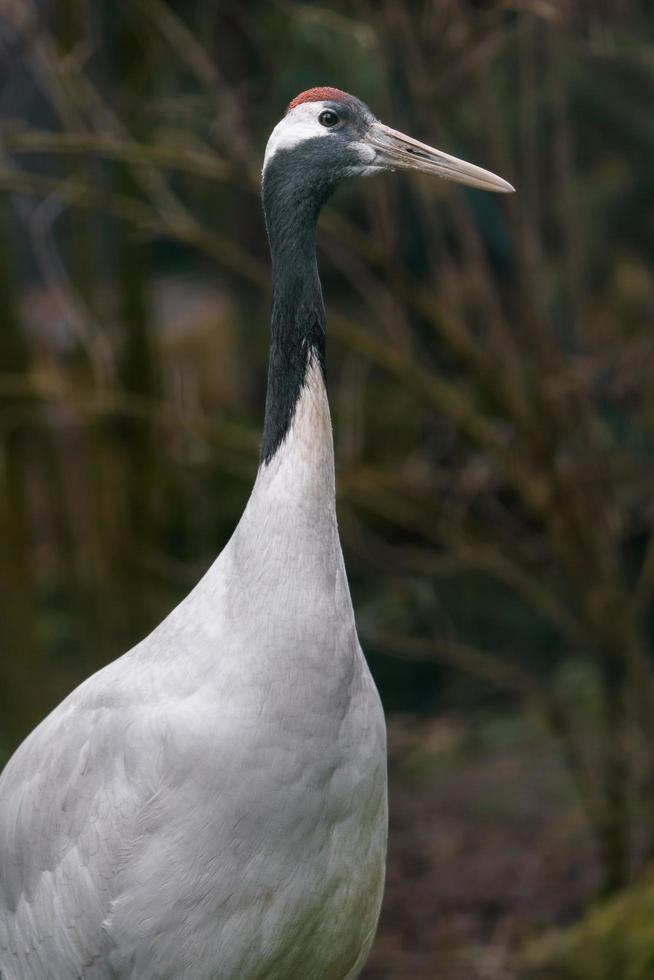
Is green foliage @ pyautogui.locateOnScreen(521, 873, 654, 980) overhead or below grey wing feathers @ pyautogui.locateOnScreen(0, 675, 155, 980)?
below

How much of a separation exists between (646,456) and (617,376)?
988mm

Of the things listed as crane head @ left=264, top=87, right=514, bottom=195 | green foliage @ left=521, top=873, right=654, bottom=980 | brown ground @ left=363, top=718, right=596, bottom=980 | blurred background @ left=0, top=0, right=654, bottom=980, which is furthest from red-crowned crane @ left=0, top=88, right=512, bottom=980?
brown ground @ left=363, top=718, right=596, bottom=980

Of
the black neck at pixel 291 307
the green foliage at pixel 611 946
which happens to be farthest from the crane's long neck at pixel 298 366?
the green foliage at pixel 611 946

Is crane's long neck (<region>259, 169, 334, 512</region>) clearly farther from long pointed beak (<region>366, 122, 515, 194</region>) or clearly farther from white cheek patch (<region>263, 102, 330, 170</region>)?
long pointed beak (<region>366, 122, 515, 194</region>)

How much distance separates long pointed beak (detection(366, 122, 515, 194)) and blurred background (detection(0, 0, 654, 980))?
1540 mm

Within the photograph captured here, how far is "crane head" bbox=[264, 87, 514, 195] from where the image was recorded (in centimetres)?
292

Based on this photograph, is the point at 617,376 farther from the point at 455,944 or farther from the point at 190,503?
the point at 190,503

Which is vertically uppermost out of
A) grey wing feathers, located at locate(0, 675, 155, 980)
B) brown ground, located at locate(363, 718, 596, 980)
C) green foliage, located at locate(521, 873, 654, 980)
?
grey wing feathers, located at locate(0, 675, 155, 980)

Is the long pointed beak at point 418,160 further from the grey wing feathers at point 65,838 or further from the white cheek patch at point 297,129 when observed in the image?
the grey wing feathers at point 65,838

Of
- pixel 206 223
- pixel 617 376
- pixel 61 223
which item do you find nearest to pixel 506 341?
pixel 617 376

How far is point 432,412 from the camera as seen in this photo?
18.6ft

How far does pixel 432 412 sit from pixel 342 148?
2.78 m

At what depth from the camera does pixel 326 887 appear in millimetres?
2885

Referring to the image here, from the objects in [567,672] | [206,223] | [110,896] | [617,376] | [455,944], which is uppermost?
[206,223]
